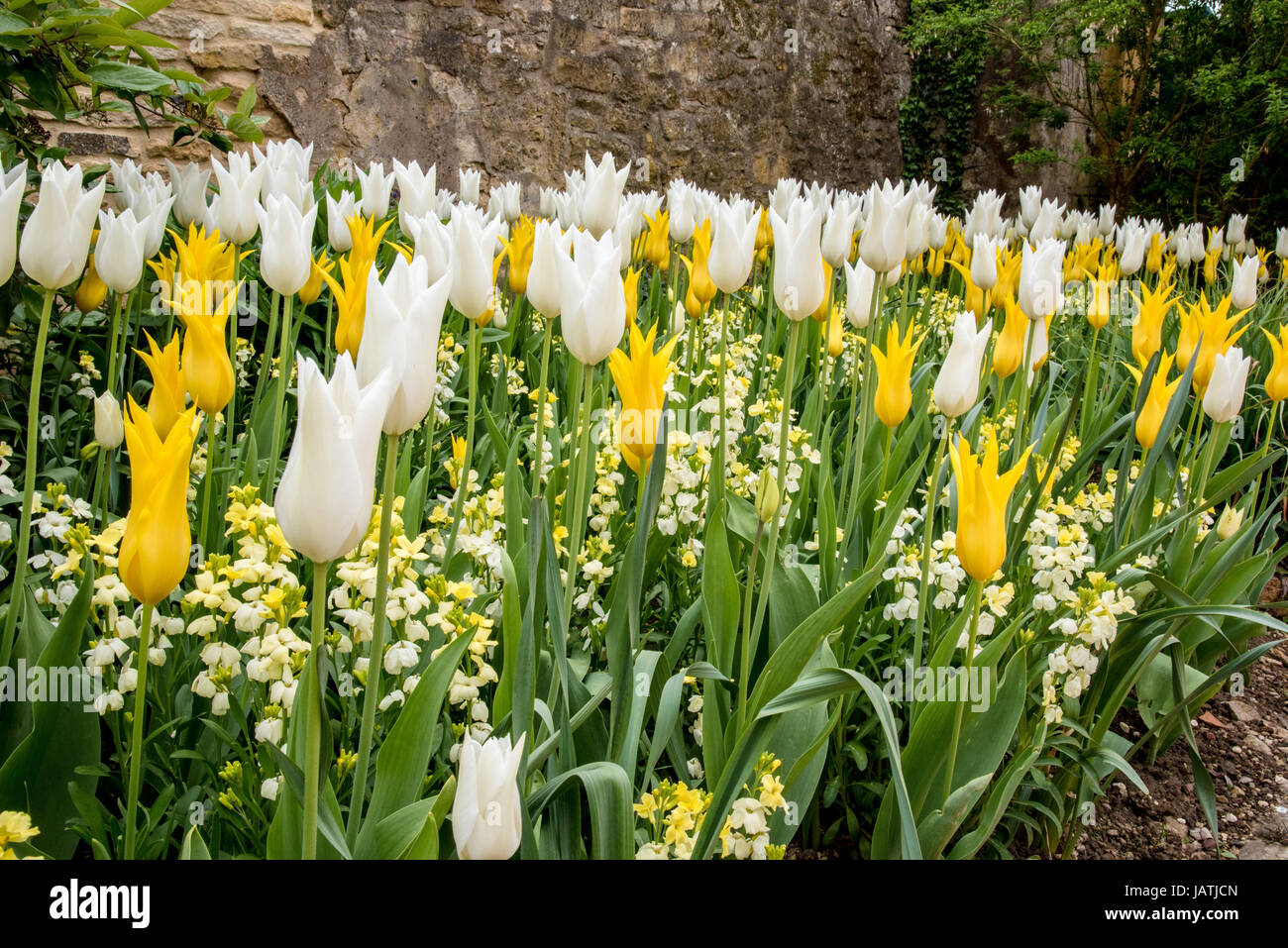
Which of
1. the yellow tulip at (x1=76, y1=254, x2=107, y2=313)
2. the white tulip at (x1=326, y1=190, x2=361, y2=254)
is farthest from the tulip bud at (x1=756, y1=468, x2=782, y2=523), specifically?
the yellow tulip at (x1=76, y1=254, x2=107, y2=313)

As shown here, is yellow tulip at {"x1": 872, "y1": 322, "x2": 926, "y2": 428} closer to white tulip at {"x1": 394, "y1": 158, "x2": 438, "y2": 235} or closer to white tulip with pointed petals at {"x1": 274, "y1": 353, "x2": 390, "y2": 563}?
white tulip with pointed petals at {"x1": 274, "y1": 353, "x2": 390, "y2": 563}

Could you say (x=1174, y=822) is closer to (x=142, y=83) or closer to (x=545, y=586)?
(x=545, y=586)

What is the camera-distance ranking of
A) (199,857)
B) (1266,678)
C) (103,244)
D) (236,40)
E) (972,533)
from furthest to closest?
(236,40) < (1266,678) < (103,244) < (972,533) < (199,857)

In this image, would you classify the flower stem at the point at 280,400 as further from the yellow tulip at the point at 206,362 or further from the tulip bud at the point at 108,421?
the yellow tulip at the point at 206,362

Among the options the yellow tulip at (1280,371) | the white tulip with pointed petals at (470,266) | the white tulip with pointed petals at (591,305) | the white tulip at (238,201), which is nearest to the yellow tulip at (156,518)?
the white tulip with pointed petals at (591,305)

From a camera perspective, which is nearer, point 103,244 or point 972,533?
point 972,533

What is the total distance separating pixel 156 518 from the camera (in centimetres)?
76

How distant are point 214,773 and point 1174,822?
179 cm

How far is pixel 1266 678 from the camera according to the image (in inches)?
101

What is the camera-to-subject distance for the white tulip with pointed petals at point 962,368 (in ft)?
4.72

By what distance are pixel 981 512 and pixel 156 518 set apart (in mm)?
844

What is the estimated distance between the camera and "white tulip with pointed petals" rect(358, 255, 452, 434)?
0.82 metres

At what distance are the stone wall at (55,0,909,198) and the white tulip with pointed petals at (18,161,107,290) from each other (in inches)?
177
